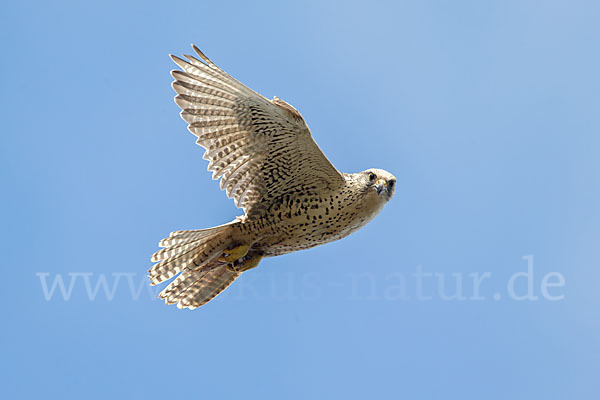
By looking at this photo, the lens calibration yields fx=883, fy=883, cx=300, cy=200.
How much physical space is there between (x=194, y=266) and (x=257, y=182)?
1.26 meters

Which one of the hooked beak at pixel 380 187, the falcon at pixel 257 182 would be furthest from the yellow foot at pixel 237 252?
the hooked beak at pixel 380 187

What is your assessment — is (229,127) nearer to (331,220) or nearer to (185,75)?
(185,75)

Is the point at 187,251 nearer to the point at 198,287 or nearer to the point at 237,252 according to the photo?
the point at 237,252

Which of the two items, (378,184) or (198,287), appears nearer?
(378,184)

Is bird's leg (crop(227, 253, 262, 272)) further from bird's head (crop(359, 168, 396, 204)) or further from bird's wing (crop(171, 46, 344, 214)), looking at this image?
bird's head (crop(359, 168, 396, 204))

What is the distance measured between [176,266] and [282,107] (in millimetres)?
2326

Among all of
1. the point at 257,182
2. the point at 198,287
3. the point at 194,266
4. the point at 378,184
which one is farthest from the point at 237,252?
the point at 378,184

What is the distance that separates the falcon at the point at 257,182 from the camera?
919cm

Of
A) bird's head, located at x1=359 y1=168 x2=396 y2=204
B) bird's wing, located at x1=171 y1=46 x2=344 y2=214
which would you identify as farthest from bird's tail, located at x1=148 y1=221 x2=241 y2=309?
bird's head, located at x1=359 y1=168 x2=396 y2=204

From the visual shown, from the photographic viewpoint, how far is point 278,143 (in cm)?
938

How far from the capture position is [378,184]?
31.5 feet

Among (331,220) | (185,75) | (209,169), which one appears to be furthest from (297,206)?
(185,75)

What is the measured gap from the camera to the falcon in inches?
362

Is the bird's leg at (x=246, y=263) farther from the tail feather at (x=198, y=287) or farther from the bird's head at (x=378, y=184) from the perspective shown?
the bird's head at (x=378, y=184)
